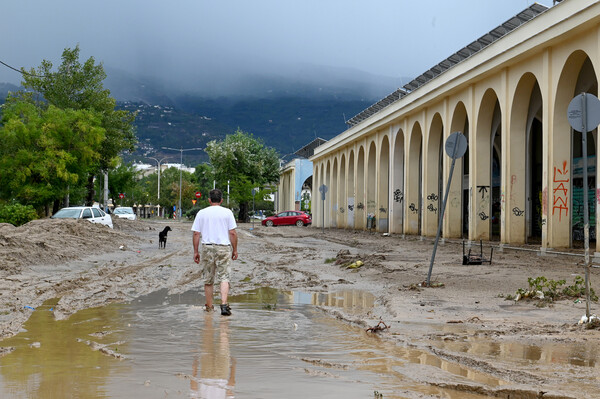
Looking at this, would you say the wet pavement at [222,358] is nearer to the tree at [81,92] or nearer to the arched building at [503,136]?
the arched building at [503,136]

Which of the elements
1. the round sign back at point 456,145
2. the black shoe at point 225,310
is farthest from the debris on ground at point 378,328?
the round sign back at point 456,145

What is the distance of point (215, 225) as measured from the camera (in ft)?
33.5

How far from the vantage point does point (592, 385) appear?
5078 mm

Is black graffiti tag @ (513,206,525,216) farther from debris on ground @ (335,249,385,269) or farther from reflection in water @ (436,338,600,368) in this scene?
reflection in water @ (436,338,600,368)

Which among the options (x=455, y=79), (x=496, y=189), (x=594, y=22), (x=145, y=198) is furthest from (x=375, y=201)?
(x=145, y=198)

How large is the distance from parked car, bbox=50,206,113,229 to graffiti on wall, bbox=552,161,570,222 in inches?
809

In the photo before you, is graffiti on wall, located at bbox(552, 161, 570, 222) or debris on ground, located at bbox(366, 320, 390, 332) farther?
graffiti on wall, located at bbox(552, 161, 570, 222)

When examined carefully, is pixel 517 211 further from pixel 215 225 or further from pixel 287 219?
pixel 287 219

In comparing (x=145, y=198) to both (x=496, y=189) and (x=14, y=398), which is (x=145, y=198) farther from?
(x=14, y=398)

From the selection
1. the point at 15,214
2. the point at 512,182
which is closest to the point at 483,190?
the point at 512,182

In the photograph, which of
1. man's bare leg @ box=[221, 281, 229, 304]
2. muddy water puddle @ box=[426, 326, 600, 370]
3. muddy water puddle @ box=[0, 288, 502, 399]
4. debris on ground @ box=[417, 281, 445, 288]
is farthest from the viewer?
debris on ground @ box=[417, 281, 445, 288]

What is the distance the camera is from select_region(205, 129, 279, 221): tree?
7531 cm

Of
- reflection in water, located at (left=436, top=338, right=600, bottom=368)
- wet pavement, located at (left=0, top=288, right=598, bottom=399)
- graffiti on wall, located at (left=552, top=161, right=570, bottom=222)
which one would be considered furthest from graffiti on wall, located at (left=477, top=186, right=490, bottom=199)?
reflection in water, located at (left=436, top=338, right=600, bottom=368)

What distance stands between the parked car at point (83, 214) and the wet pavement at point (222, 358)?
75.0 ft
